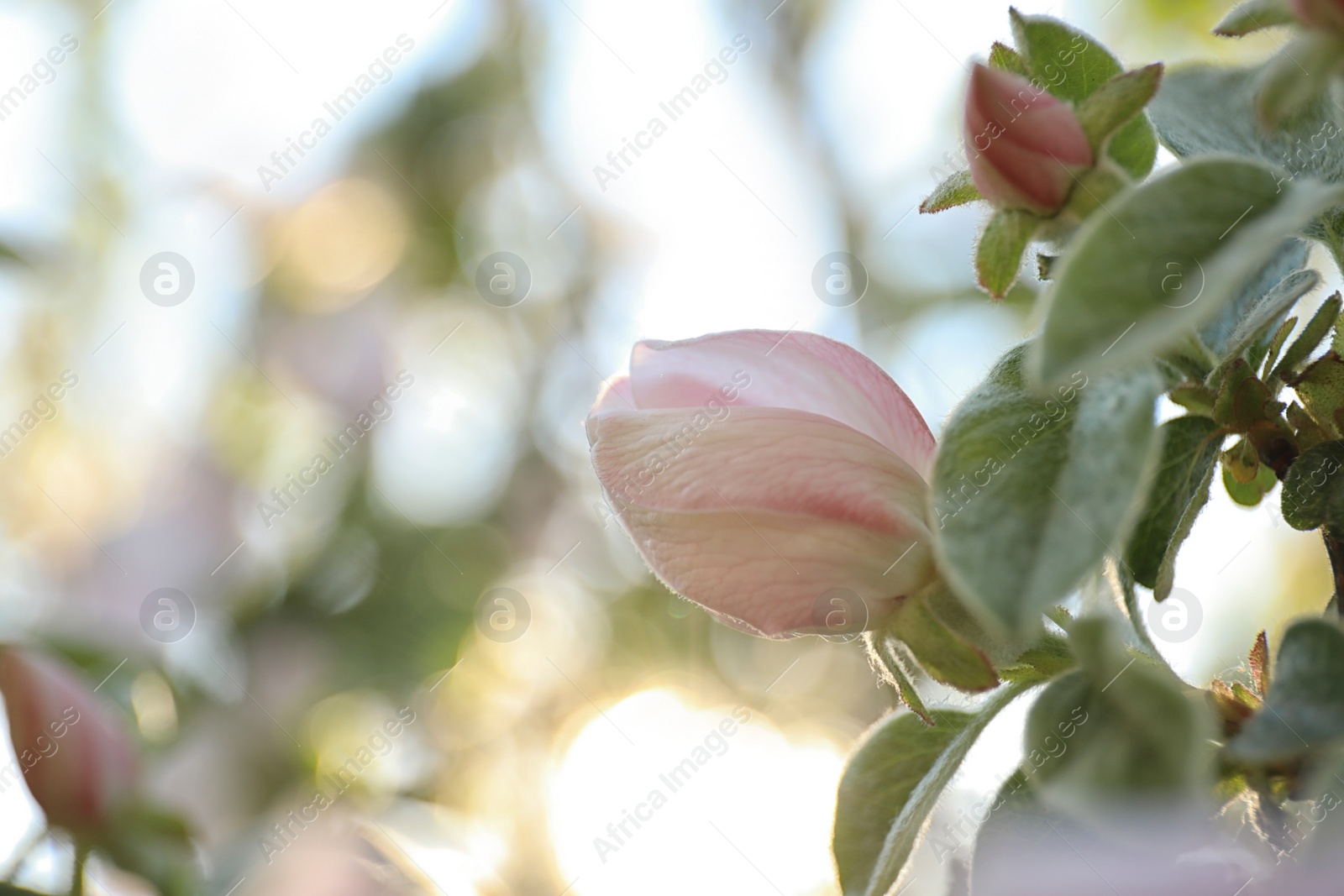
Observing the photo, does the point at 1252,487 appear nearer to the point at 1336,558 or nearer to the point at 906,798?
the point at 1336,558

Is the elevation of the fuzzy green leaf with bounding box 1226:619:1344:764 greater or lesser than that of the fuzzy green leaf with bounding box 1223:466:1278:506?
greater

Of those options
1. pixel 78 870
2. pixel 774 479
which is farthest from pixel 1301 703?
pixel 78 870

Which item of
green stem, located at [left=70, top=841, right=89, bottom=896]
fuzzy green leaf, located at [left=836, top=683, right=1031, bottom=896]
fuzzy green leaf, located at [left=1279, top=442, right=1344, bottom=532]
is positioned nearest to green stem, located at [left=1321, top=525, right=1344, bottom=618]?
fuzzy green leaf, located at [left=1279, top=442, right=1344, bottom=532]

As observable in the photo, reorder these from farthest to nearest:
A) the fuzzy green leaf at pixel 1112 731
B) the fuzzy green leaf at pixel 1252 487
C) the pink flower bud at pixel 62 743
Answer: the pink flower bud at pixel 62 743 < the fuzzy green leaf at pixel 1252 487 < the fuzzy green leaf at pixel 1112 731

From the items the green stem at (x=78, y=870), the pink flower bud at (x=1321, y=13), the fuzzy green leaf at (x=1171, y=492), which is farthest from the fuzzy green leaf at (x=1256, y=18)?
the green stem at (x=78, y=870)

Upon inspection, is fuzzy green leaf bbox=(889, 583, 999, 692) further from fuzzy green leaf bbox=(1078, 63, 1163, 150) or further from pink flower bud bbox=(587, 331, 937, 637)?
fuzzy green leaf bbox=(1078, 63, 1163, 150)

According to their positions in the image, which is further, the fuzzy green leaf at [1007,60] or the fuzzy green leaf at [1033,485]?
the fuzzy green leaf at [1007,60]

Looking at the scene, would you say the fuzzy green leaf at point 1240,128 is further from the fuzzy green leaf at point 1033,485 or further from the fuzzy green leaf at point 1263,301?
the fuzzy green leaf at point 1033,485
